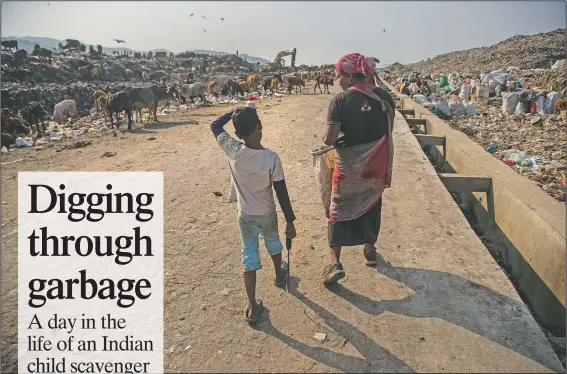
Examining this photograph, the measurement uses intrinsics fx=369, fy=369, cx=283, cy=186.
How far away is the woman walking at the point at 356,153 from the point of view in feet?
8.97

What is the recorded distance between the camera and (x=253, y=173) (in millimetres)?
2396

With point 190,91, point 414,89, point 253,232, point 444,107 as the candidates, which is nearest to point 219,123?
point 253,232

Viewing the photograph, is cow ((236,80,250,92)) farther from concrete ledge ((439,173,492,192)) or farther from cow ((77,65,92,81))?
concrete ledge ((439,173,492,192))

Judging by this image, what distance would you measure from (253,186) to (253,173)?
99mm

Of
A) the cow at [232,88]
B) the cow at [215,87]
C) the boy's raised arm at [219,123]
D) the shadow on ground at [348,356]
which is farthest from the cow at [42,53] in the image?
the shadow on ground at [348,356]

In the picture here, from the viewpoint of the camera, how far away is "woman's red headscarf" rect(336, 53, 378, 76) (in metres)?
2.75

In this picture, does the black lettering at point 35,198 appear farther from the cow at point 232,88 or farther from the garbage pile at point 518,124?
the cow at point 232,88

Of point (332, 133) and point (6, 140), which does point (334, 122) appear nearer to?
point (332, 133)

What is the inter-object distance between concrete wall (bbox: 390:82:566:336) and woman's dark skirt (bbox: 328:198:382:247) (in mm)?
1602

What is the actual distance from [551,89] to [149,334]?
14.9m

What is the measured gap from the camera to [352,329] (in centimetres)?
244

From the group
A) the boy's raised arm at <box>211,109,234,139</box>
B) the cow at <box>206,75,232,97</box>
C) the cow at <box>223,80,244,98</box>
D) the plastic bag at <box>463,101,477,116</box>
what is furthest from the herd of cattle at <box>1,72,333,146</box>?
the plastic bag at <box>463,101,477,116</box>

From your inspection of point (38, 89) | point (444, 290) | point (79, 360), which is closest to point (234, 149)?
point (79, 360)

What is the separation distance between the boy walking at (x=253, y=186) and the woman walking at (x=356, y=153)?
0.57 m
